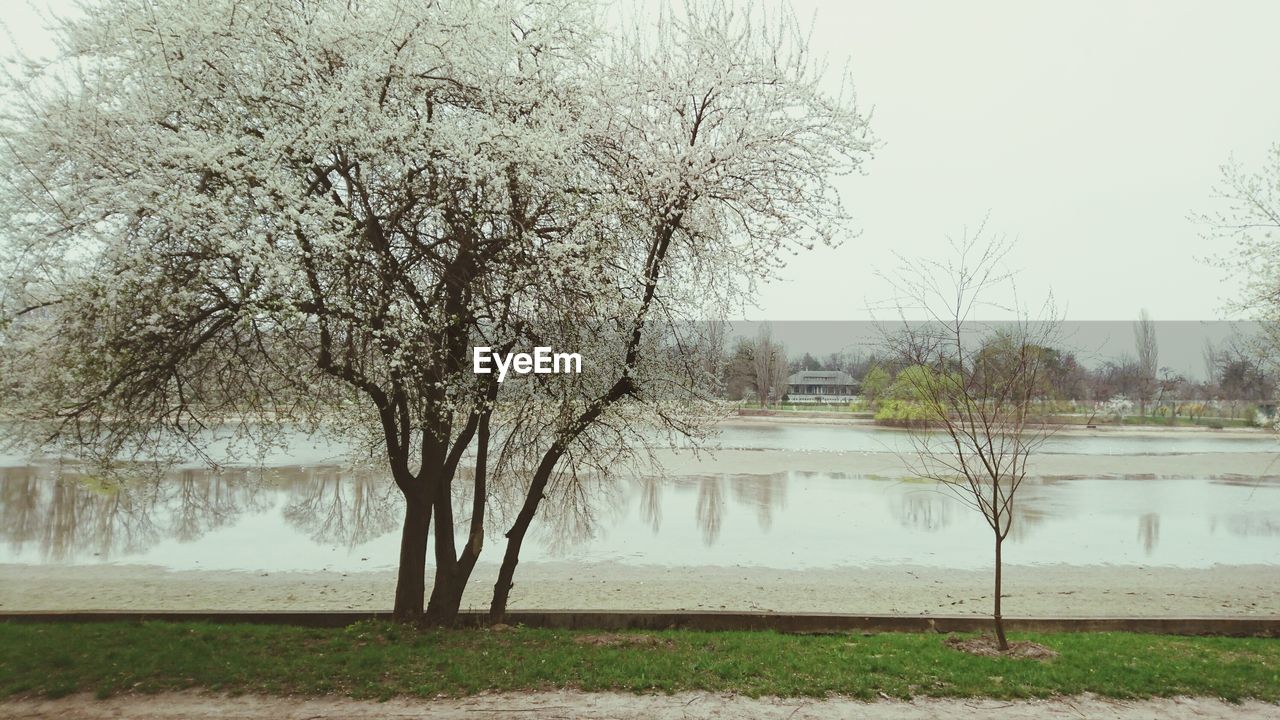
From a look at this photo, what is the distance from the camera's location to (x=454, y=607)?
980cm

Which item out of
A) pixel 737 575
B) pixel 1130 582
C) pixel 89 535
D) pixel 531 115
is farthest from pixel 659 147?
pixel 89 535

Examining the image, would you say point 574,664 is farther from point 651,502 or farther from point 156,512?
point 156,512

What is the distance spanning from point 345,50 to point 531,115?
1.87m

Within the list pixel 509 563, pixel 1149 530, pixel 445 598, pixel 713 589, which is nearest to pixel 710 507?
pixel 713 589

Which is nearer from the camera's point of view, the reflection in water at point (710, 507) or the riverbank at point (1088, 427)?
the reflection in water at point (710, 507)

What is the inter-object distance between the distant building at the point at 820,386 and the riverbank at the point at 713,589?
103 meters

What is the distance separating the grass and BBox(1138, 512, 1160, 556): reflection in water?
39.7ft

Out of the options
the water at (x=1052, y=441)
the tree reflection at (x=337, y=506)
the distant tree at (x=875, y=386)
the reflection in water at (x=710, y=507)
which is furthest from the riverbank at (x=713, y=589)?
the distant tree at (x=875, y=386)

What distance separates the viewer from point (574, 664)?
7680 millimetres

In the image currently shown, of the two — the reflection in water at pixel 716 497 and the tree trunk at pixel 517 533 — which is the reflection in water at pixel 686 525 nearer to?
the reflection in water at pixel 716 497

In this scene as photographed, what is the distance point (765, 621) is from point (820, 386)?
392 ft

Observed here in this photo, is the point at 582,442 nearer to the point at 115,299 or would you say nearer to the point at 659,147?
the point at 659,147
